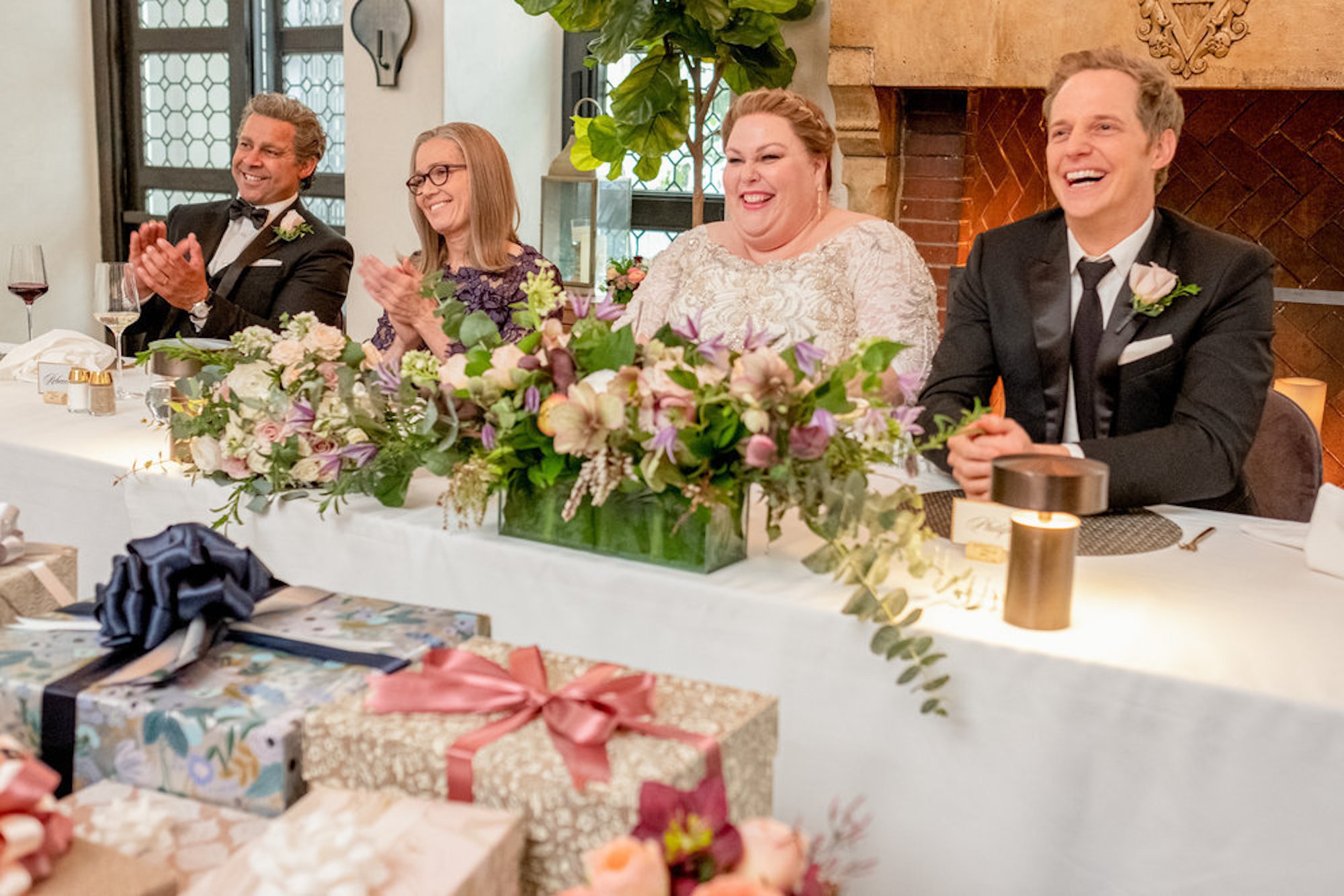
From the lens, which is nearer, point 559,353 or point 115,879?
point 115,879

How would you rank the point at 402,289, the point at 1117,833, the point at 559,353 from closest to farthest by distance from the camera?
the point at 1117,833, the point at 559,353, the point at 402,289

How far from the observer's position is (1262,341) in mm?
2080

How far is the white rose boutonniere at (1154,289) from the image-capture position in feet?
6.81

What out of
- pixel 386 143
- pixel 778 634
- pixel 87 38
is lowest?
pixel 778 634

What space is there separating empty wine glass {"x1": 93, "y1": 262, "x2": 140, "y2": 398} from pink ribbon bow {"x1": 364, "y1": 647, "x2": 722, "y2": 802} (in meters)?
1.83

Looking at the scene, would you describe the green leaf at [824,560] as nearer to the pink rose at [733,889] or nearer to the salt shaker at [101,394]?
the pink rose at [733,889]

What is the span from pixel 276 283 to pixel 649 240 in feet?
6.27

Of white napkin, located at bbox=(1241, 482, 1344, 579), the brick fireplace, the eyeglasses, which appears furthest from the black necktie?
the brick fireplace

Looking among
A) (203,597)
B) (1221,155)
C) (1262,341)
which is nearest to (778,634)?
(203,597)

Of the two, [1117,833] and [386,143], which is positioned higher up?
[386,143]

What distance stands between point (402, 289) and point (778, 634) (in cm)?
131

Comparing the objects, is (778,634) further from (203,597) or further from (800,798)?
(203,597)

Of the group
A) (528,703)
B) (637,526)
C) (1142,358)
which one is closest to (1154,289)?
(1142,358)

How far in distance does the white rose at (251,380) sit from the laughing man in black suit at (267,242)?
1548 mm
